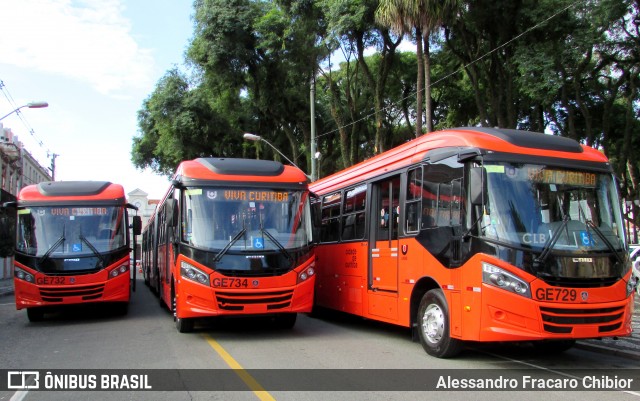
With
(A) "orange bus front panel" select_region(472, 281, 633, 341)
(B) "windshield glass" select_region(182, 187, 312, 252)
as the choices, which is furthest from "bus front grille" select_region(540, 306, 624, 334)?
(B) "windshield glass" select_region(182, 187, 312, 252)

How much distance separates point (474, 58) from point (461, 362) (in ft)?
54.3

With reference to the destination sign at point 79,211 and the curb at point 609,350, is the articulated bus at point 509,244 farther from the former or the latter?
the destination sign at point 79,211

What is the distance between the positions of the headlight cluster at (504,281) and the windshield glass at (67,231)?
9.02 meters

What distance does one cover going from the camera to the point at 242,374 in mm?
7094

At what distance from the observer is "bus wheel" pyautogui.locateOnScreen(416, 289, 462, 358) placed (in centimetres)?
784

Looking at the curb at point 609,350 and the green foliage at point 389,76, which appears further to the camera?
the green foliage at point 389,76

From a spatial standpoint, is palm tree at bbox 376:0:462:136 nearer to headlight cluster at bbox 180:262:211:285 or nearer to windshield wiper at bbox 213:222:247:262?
Result: windshield wiper at bbox 213:222:247:262

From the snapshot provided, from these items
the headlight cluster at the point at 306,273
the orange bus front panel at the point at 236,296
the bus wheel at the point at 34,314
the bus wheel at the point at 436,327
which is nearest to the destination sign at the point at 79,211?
the bus wheel at the point at 34,314

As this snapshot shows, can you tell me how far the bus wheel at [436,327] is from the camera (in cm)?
784

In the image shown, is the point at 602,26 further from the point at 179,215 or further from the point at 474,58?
the point at 179,215

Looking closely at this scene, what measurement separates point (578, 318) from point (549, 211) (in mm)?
1398

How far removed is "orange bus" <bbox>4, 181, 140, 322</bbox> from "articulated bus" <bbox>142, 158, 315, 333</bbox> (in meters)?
2.80

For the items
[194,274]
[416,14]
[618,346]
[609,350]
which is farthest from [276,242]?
[416,14]

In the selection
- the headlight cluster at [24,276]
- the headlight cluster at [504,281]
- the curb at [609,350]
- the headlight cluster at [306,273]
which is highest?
the headlight cluster at [504,281]
